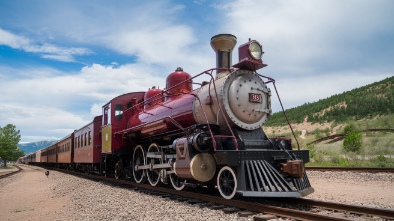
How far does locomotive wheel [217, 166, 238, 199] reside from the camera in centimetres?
642

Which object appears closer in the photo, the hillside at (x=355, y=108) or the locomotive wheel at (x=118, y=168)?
the locomotive wheel at (x=118, y=168)

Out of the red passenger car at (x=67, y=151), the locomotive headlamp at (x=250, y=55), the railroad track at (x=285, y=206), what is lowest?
the railroad track at (x=285, y=206)

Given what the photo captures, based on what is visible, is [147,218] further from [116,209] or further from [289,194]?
[289,194]

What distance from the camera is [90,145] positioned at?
14.7m

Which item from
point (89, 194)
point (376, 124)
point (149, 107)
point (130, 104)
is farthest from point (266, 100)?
point (376, 124)

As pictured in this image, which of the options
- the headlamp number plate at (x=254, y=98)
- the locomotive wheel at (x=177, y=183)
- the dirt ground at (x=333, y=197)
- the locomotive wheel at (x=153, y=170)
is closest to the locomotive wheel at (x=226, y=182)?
the locomotive wheel at (x=177, y=183)

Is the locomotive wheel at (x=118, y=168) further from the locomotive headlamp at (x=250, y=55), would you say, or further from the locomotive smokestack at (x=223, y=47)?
the locomotive headlamp at (x=250, y=55)

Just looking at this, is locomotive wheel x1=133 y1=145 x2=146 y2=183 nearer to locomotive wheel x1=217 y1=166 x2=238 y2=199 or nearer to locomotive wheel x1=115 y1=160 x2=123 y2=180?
locomotive wheel x1=115 y1=160 x2=123 y2=180

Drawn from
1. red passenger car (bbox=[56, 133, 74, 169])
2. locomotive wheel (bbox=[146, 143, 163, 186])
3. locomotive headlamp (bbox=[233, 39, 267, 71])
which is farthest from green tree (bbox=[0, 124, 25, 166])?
locomotive headlamp (bbox=[233, 39, 267, 71])

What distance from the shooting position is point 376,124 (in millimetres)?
35031

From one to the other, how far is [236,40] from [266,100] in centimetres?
216

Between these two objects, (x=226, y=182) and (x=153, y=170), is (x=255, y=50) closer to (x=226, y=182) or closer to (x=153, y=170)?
(x=226, y=182)

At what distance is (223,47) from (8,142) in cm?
4742

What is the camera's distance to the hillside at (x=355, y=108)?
44031 millimetres
